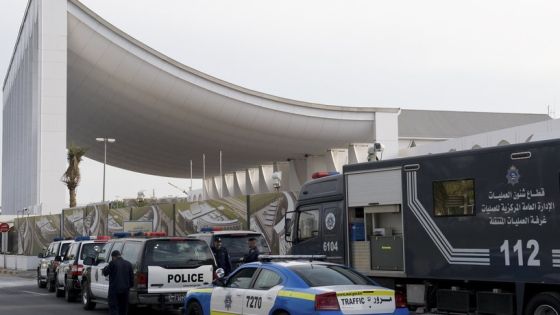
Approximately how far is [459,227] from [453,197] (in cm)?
56

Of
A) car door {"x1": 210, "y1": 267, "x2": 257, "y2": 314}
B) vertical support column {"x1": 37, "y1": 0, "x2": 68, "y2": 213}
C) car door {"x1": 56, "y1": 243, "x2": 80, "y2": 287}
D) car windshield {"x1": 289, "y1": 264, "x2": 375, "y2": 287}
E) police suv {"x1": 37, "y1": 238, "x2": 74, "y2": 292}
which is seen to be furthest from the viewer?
vertical support column {"x1": 37, "y1": 0, "x2": 68, "y2": 213}

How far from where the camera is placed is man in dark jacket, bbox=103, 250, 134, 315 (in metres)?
15.1

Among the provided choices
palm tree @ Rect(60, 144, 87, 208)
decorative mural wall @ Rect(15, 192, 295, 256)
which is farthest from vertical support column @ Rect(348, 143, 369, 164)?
decorative mural wall @ Rect(15, 192, 295, 256)

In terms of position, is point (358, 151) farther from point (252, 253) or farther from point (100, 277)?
point (100, 277)

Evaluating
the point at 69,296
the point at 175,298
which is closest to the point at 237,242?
the point at 175,298

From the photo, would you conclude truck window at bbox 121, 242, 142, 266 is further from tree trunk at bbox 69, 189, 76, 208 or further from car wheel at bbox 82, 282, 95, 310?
tree trunk at bbox 69, 189, 76, 208

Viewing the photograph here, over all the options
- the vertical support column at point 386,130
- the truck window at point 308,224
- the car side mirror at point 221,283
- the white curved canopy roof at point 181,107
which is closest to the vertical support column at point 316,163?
the white curved canopy roof at point 181,107

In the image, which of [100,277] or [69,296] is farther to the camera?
[69,296]

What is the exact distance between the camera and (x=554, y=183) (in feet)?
39.0

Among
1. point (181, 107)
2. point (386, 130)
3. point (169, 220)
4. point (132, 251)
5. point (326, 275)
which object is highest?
point (181, 107)

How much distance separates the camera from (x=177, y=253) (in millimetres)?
16656

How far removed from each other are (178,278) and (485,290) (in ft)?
21.1

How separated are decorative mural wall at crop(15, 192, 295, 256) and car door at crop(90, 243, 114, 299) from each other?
559cm

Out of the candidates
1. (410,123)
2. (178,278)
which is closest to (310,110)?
(410,123)
